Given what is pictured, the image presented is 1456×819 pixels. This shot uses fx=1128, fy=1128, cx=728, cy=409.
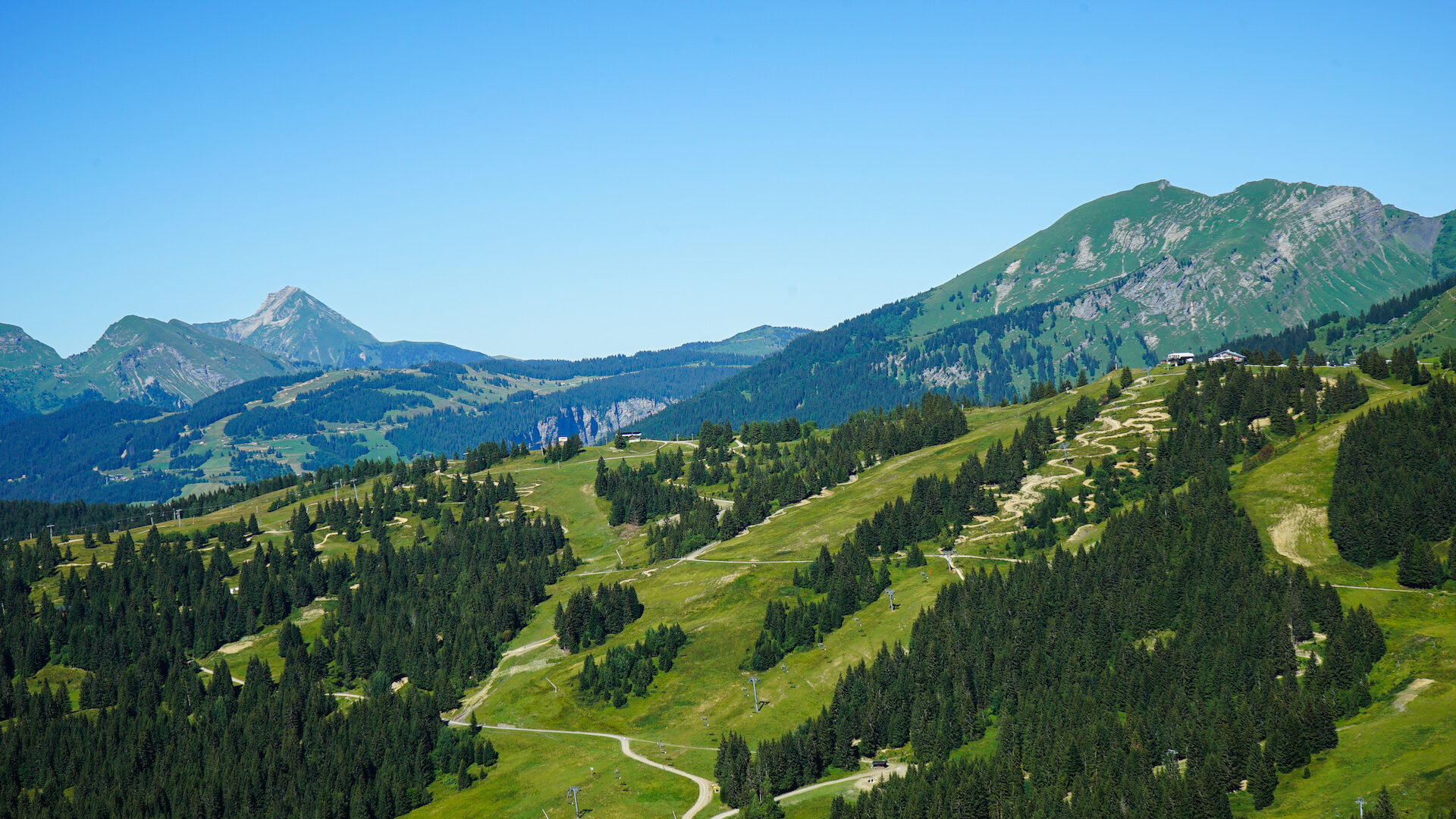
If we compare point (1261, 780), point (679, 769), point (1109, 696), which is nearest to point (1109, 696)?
point (1109, 696)

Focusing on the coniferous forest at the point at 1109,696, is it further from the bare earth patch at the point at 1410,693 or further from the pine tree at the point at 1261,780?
the bare earth patch at the point at 1410,693

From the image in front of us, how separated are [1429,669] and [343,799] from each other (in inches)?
6430

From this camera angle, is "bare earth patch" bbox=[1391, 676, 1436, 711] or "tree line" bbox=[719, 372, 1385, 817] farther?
"bare earth patch" bbox=[1391, 676, 1436, 711]

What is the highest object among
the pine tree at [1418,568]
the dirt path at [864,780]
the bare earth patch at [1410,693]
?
the pine tree at [1418,568]

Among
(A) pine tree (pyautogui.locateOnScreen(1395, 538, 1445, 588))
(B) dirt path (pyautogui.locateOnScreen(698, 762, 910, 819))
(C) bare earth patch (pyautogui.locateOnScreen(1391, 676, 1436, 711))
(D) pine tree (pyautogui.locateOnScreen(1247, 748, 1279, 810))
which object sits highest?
(A) pine tree (pyautogui.locateOnScreen(1395, 538, 1445, 588))

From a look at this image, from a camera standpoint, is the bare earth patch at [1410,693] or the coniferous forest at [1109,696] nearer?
the coniferous forest at [1109,696]

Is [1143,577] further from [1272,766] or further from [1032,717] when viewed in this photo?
[1272,766]

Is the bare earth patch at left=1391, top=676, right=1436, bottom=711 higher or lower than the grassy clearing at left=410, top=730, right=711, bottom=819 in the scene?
higher

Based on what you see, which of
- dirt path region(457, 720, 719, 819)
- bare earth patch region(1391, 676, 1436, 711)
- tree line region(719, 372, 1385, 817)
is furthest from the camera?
dirt path region(457, 720, 719, 819)

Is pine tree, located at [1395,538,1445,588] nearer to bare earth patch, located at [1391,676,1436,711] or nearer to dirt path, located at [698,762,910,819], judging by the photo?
bare earth patch, located at [1391,676,1436,711]

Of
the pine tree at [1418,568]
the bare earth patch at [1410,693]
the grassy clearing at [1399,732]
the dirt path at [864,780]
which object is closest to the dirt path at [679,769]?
the dirt path at [864,780]

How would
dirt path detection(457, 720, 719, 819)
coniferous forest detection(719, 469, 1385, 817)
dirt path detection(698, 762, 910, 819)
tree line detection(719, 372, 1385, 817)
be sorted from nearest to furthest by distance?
coniferous forest detection(719, 469, 1385, 817) < tree line detection(719, 372, 1385, 817) < dirt path detection(457, 720, 719, 819) < dirt path detection(698, 762, 910, 819)

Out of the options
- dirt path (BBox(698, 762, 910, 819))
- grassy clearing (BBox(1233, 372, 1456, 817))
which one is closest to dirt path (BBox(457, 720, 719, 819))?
dirt path (BBox(698, 762, 910, 819))

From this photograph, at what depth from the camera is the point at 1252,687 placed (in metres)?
158
